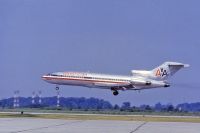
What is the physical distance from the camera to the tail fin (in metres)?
177

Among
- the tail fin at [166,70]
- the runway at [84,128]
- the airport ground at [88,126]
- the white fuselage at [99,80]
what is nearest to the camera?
the runway at [84,128]

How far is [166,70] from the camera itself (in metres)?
178

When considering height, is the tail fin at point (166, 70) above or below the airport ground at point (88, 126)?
above

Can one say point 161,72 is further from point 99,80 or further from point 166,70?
point 99,80

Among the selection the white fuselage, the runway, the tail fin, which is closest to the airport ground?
the runway

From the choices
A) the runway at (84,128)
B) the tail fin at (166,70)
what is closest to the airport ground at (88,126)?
the runway at (84,128)

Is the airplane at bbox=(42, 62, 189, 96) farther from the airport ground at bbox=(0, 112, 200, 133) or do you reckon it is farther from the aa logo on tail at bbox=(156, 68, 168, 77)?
the airport ground at bbox=(0, 112, 200, 133)

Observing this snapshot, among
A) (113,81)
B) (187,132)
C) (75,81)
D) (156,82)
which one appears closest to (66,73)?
(75,81)

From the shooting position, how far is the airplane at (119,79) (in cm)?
16275

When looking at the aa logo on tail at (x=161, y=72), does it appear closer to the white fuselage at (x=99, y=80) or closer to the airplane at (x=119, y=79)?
the airplane at (x=119, y=79)

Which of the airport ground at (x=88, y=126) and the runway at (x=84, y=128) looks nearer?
Result: the runway at (x=84, y=128)

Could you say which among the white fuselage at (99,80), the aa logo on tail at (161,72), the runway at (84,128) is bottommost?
the runway at (84,128)

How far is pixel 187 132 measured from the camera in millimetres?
45250

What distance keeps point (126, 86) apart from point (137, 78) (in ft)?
19.8
